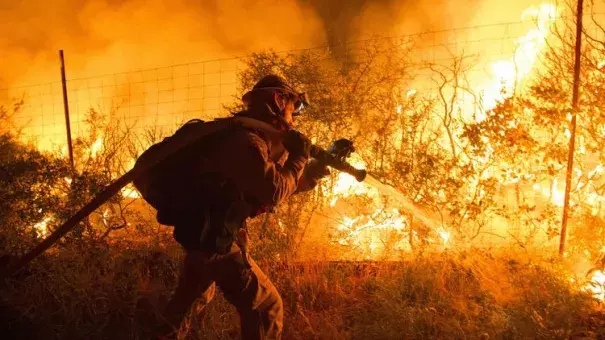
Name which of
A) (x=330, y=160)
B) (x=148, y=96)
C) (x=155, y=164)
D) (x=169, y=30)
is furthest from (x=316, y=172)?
(x=169, y=30)

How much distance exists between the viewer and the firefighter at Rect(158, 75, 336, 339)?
8.74 feet

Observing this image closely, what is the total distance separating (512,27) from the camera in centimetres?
865

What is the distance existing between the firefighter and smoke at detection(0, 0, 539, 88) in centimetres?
980

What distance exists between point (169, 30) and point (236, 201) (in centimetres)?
1203

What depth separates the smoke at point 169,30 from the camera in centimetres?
1298

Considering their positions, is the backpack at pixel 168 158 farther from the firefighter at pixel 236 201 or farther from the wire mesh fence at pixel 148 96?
the wire mesh fence at pixel 148 96

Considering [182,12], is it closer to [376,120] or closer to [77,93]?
[77,93]

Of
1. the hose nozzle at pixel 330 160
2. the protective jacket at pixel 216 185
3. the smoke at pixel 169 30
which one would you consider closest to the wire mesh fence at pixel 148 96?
the smoke at pixel 169 30

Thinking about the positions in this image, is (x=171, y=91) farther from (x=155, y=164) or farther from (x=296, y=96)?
(x=155, y=164)

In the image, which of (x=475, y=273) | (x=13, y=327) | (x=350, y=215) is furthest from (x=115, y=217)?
(x=475, y=273)

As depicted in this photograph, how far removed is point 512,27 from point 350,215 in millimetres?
5716

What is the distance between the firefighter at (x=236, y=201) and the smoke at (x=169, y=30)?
980cm

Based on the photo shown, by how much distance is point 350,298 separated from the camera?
3.87 m

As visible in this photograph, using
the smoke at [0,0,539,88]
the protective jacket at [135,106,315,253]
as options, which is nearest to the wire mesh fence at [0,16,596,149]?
the smoke at [0,0,539,88]
